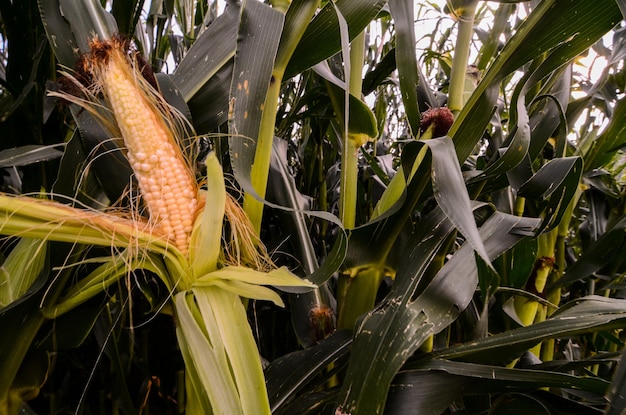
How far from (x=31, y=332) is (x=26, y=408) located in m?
0.11

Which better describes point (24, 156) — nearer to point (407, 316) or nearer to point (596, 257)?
point (407, 316)

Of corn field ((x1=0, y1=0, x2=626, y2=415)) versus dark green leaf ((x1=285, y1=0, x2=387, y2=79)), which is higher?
dark green leaf ((x1=285, y1=0, x2=387, y2=79))

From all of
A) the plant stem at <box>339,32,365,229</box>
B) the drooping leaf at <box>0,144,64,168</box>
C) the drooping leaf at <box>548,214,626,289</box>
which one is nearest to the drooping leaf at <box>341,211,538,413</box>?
the plant stem at <box>339,32,365,229</box>

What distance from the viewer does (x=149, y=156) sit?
18.4 inches

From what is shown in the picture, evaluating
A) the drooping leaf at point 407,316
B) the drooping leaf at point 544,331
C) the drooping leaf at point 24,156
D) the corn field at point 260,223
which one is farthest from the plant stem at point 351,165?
the drooping leaf at point 24,156

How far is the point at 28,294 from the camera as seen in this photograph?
1.69 feet

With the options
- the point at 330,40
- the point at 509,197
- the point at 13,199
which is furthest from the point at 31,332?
the point at 509,197

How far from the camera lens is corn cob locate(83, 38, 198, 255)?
18.4 inches

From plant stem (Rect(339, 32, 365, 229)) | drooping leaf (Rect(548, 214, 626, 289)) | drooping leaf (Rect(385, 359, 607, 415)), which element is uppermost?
plant stem (Rect(339, 32, 365, 229))

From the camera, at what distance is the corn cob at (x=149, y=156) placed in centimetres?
47

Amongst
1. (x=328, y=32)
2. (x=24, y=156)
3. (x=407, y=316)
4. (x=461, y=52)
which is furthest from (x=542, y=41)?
(x=24, y=156)

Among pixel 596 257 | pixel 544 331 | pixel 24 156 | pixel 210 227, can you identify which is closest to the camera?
pixel 210 227

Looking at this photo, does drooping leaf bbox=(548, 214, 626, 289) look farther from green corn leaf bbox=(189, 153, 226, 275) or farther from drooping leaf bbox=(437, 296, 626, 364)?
green corn leaf bbox=(189, 153, 226, 275)

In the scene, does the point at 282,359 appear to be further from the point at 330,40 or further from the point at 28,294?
the point at 330,40
